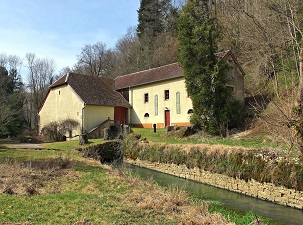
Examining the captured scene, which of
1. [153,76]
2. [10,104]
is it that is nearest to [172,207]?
Answer: [153,76]

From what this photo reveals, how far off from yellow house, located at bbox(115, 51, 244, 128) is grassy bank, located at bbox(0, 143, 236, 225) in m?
18.2

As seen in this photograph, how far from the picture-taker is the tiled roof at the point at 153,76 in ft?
95.7

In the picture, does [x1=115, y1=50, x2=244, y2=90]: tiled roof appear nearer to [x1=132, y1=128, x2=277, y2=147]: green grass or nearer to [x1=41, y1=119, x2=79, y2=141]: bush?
[x1=41, y1=119, x2=79, y2=141]: bush

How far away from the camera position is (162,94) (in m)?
30.6

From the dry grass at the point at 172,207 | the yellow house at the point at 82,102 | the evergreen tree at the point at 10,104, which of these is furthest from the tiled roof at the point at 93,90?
the dry grass at the point at 172,207

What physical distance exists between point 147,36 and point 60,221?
44.8 m

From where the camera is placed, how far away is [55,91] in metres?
32.7

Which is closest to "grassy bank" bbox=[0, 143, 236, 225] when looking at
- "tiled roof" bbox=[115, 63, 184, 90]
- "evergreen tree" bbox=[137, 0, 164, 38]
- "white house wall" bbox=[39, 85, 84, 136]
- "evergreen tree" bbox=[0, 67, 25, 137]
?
"white house wall" bbox=[39, 85, 84, 136]

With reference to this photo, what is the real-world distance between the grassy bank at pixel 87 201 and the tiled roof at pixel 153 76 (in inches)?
766

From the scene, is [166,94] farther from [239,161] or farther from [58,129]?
[239,161]

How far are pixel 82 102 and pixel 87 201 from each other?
21685 millimetres

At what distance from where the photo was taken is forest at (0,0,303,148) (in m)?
10.1

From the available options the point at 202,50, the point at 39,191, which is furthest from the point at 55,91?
the point at 39,191

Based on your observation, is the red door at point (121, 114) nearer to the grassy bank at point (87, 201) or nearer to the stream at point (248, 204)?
the stream at point (248, 204)
